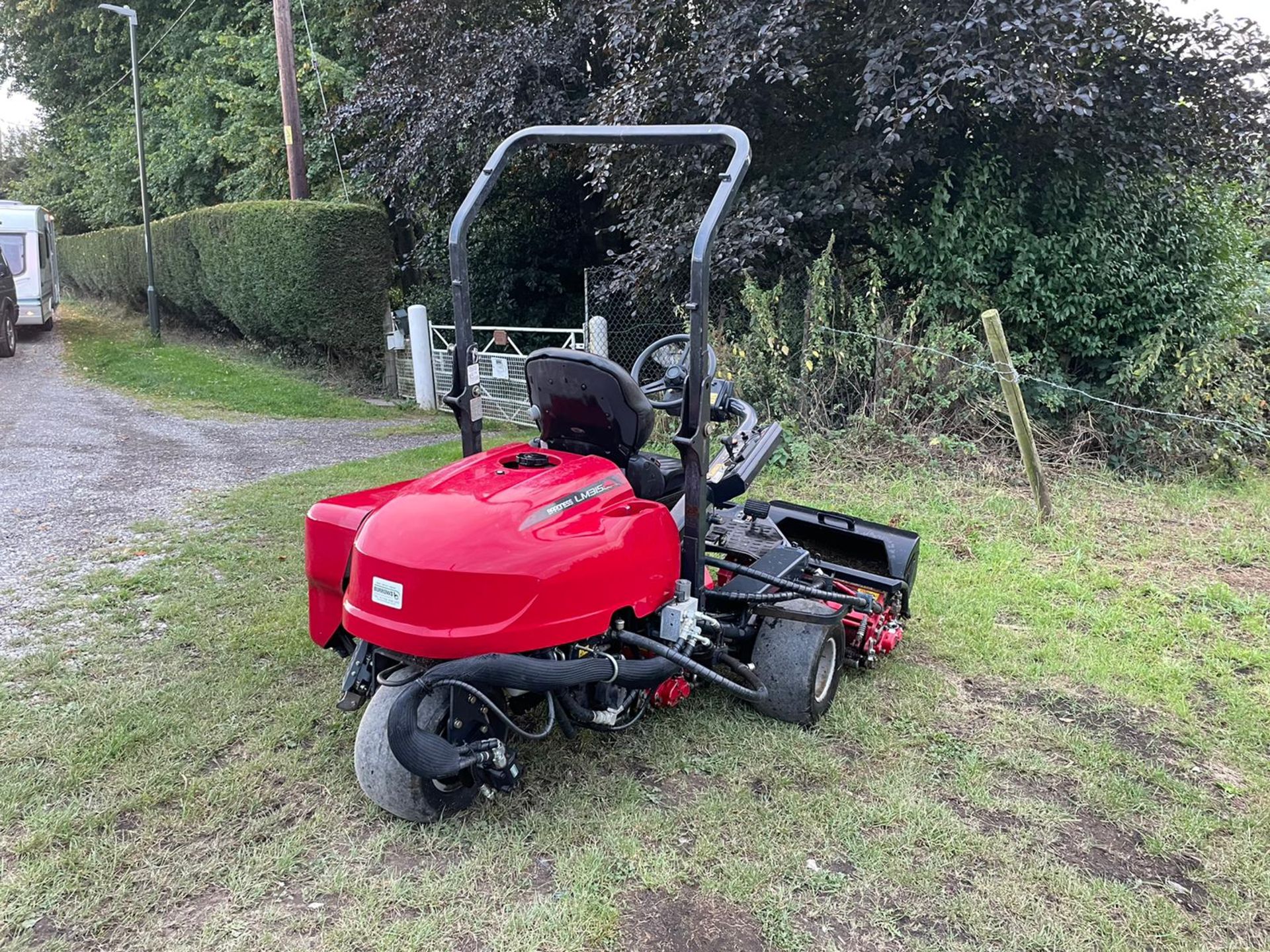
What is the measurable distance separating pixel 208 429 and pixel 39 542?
14.9 ft

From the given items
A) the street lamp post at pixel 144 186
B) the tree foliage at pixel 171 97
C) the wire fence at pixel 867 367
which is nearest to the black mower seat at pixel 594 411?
the wire fence at pixel 867 367

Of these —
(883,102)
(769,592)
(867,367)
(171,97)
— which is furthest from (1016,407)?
(171,97)

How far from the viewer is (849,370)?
716cm

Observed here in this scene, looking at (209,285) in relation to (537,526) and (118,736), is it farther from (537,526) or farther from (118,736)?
(537,526)

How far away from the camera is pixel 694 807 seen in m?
2.77

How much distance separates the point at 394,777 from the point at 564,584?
30.0 inches

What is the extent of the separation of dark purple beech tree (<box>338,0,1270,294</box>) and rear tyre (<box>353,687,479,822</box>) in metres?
5.27

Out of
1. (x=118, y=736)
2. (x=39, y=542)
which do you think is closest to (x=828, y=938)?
(x=118, y=736)

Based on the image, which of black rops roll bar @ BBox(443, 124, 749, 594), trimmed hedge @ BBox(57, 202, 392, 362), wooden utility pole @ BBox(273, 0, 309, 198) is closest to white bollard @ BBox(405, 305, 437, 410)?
trimmed hedge @ BBox(57, 202, 392, 362)

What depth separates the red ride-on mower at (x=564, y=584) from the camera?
2.41m

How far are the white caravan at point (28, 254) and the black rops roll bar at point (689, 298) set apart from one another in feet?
51.5

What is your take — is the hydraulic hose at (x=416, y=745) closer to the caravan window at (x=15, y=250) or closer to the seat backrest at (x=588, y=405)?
the seat backrest at (x=588, y=405)

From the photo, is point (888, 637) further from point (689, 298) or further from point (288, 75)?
point (288, 75)

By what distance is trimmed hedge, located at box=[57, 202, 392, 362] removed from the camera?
12.0m
